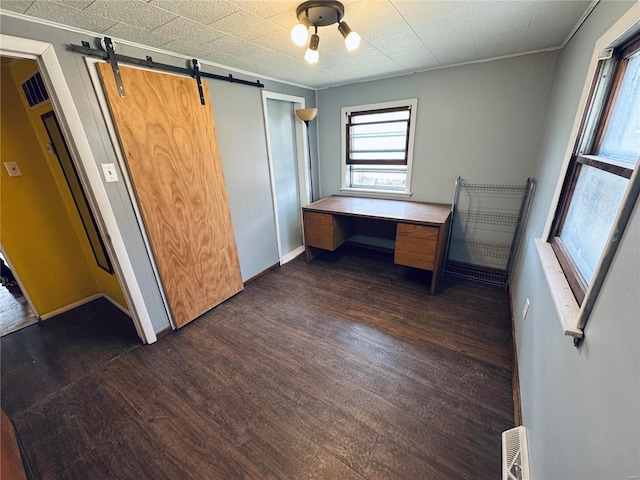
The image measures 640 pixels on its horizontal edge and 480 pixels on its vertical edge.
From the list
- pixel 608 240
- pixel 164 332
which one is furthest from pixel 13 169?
pixel 608 240

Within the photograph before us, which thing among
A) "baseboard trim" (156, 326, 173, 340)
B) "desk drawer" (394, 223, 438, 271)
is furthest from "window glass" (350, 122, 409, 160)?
"baseboard trim" (156, 326, 173, 340)

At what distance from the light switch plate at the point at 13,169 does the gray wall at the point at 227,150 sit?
4.20 feet

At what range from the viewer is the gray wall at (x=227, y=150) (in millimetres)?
1501

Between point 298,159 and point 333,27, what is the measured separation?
6.24ft

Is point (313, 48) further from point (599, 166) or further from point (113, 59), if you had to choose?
point (599, 166)

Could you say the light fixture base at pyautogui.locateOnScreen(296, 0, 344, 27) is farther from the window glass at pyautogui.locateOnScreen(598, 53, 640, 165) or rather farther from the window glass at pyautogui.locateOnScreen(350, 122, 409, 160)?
the window glass at pyautogui.locateOnScreen(350, 122, 409, 160)

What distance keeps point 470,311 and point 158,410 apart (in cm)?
252

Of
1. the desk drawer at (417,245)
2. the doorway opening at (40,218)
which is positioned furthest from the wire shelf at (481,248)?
the doorway opening at (40,218)

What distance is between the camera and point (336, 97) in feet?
10.7

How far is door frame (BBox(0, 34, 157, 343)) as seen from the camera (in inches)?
53.4

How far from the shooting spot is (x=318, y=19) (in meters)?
1.34

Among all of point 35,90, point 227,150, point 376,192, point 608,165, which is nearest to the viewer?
point 608,165

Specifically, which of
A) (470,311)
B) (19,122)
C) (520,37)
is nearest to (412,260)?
(470,311)

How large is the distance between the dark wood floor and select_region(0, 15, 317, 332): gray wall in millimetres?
592
